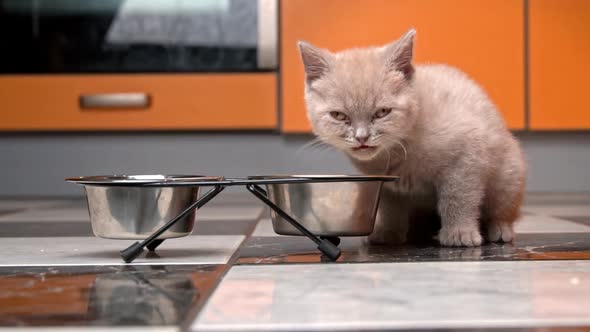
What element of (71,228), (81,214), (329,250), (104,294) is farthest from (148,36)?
(104,294)

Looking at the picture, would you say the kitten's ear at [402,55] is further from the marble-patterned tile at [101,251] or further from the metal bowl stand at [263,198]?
the marble-patterned tile at [101,251]

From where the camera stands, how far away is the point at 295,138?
3174 millimetres

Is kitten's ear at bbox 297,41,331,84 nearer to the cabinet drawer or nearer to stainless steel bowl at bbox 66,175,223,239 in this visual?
stainless steel bowl at bbox 66,175,223,239

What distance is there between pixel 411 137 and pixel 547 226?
57 cm

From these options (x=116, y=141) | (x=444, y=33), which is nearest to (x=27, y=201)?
(x=116, y=141)

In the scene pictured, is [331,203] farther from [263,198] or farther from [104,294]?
[104,294]

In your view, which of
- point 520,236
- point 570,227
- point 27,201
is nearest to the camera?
point 520,236

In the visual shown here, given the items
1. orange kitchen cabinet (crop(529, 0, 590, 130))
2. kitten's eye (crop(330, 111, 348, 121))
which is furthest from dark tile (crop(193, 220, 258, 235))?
orange kitchen cabinet (crop(529, 0, 590, 130))

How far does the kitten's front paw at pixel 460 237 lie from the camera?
1.49 metres

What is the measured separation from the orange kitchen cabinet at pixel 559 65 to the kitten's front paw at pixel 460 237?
172 centimetres

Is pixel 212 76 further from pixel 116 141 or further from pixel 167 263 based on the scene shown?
pixel 167 263

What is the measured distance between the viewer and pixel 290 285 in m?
1.02

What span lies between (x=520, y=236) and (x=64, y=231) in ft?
3.48

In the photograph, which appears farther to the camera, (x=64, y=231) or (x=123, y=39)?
(x=123, y=39)
